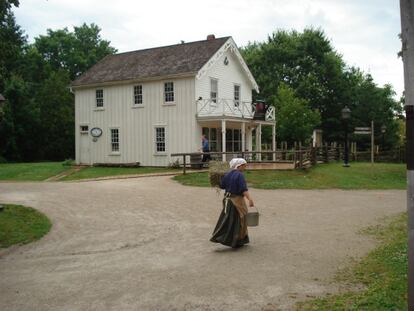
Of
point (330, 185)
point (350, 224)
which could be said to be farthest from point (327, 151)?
point (350, 224)

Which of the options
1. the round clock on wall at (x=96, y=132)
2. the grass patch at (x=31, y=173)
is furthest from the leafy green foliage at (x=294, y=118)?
the grass patch at (x=31, y=173)

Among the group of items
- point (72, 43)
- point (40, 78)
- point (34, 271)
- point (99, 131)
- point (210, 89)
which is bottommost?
point (34, 271)

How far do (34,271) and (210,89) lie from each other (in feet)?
73.0

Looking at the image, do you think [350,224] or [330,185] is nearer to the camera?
[350,224]

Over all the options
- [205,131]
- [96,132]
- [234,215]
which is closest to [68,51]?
[96,132]

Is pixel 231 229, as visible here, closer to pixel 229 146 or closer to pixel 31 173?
pixel 31 173

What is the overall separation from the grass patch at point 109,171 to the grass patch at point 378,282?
60.0 feet

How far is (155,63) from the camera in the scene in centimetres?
3034

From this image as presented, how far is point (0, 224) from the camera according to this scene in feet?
37.4

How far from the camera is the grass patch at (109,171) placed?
25095mm

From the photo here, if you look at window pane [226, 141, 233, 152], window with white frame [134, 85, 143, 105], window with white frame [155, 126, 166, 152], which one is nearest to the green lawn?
window with white frame [155, 126, 166, 152]

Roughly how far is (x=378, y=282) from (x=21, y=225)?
8204 millimetres

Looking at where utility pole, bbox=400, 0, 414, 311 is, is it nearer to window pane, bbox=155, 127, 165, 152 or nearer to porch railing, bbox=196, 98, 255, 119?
porch railing, bbox=196, 98, 255, 119

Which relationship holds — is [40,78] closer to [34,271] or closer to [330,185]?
[330,185]
